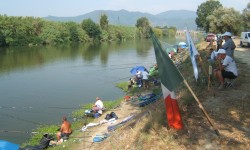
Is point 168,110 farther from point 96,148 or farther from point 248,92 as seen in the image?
point 248,92

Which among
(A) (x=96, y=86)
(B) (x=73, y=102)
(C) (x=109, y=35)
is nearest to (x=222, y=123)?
(B) (x=73, y=102)

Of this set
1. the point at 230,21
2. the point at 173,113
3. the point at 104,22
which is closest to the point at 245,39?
the point at 173,113

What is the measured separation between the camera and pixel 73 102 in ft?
64.7

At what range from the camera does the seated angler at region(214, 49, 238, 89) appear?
991cm

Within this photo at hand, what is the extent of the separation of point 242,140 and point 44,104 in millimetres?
14332

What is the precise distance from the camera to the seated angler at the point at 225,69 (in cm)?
991

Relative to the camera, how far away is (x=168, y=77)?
7.07 metres

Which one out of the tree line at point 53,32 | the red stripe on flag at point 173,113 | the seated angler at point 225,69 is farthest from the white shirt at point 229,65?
the tree line at point 53,32

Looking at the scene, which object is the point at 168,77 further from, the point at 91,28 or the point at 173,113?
the point at 91,28

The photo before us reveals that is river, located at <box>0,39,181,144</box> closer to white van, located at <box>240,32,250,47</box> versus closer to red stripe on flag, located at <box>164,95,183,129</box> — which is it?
red stripe on flag, located at <box>164,95,183,129</box>

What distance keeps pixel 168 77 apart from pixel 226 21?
5114 centimetres

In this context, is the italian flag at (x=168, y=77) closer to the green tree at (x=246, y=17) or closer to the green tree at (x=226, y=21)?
the green tree at (x=246, y=17)

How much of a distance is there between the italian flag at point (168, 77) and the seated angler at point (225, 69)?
3.20 m

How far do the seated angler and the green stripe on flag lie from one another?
350 cm
